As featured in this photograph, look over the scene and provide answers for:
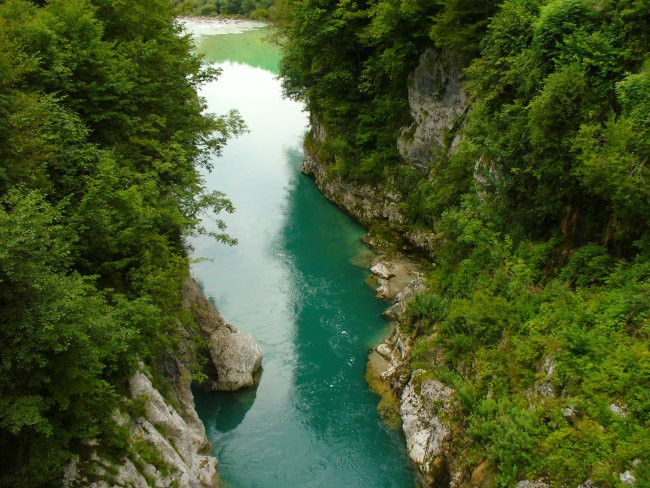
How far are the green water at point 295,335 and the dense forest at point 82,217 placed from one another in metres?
3.76

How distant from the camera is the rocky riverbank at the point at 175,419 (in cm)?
801

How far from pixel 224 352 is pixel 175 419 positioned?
4.33 metres

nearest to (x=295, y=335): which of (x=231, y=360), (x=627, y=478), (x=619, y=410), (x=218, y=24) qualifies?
(x=231, y=360)

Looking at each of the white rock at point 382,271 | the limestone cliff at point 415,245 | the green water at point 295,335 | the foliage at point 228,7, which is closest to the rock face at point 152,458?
the green water at point 295,335

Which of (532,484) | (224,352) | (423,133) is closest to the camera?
(532,484)

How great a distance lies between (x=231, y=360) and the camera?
1463 cm

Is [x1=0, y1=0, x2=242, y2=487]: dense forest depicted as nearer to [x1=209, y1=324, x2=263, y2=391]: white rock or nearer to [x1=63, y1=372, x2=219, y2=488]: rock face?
[x1=63, y1=372, x2=219, y2=488]: rock face

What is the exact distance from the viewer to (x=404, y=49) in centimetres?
1986

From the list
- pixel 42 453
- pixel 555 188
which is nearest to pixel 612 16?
pixel 555 188

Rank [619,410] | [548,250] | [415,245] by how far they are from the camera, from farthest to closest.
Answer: [415,245], [548,250], [619,410]

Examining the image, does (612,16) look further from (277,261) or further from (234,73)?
(234,73)

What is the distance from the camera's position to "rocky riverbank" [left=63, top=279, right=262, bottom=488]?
26.3ft

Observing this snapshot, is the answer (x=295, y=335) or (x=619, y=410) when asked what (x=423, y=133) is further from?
(x=619, y=410)

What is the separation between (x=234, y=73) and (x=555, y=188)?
47.0 metres
